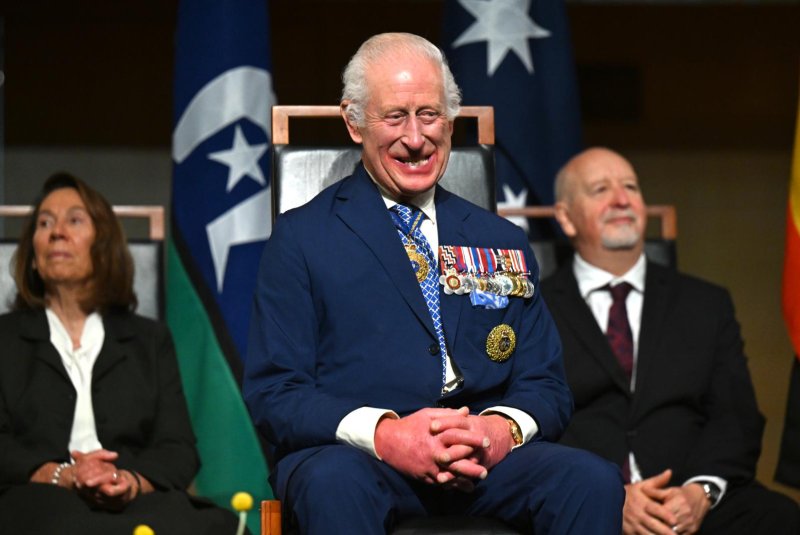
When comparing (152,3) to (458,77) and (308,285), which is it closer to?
(458,77)

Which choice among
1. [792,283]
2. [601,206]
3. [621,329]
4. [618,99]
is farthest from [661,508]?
[618,99]

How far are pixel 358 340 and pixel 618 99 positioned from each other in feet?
10.6

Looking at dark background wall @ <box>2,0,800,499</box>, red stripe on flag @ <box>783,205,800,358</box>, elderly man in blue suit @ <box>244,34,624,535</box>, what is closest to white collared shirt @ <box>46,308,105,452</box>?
elderly man in blue suit @ <box>244,34,624,535</box>

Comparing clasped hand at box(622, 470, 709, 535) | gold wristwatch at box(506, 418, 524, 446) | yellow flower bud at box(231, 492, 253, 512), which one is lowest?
clasped hand at box(622, 470, 709, 535)

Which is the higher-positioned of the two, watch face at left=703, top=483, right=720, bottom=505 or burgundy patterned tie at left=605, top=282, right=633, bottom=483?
burgundy patterned tie at left=605, top=282, right=633, bottom=483

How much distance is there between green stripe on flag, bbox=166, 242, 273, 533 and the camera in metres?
3.66

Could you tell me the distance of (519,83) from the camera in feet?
13.3

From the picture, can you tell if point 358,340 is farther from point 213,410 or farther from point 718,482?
point 213,410

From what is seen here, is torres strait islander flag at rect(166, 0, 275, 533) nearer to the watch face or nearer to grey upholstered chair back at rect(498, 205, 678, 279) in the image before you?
grey upholstered chair back at rect(498, 205, 678, 279)

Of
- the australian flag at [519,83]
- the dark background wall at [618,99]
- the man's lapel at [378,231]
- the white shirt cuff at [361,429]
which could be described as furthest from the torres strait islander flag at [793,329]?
the dark background wall at [618,99]

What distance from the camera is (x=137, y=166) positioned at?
5242 mm

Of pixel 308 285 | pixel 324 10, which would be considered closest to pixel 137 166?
pixel 324 10

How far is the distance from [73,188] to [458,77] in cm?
131

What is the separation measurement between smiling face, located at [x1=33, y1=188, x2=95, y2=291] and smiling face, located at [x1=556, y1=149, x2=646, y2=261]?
1.32 m
